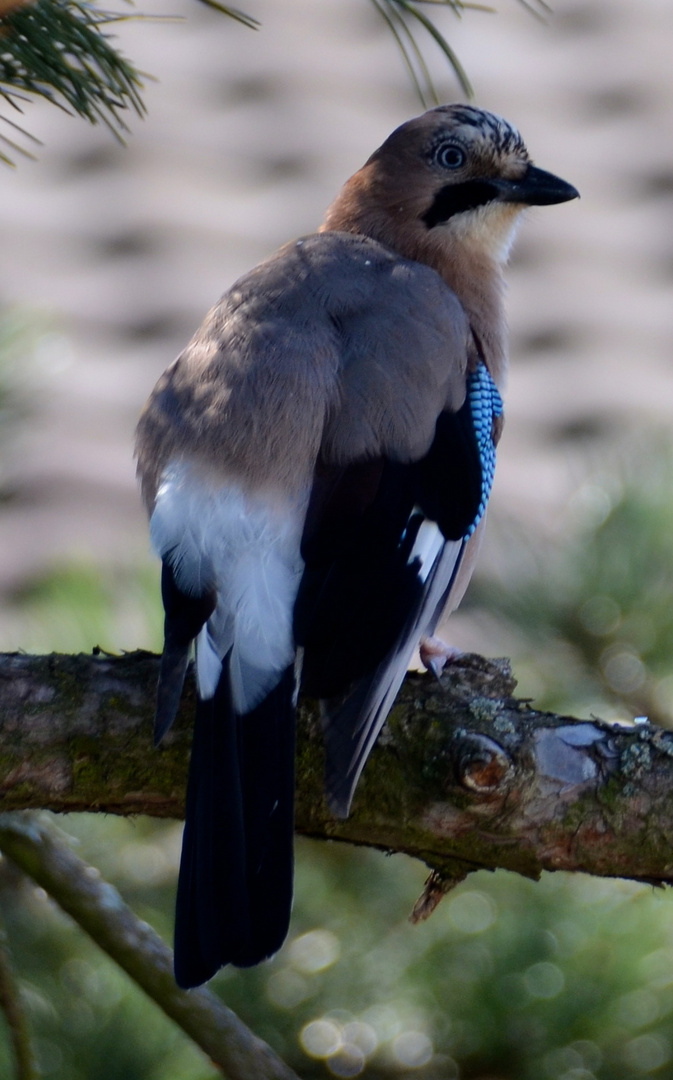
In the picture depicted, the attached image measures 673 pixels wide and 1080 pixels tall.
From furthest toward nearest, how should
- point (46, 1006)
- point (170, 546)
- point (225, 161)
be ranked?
1. point (225, 161)
2. point (46, 1006)
3. point (170, 546)

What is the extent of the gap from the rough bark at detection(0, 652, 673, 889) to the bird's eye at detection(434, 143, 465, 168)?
55.5 inches

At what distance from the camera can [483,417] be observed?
257cm

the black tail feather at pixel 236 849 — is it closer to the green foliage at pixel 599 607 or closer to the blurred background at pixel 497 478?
the blurred background at pixel 497 478

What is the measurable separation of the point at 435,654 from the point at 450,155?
1.21m

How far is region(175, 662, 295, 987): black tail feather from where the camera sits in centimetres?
202

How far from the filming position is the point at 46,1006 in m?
2.47

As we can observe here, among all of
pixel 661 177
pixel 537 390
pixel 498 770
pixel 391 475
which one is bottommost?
pixel 537 390

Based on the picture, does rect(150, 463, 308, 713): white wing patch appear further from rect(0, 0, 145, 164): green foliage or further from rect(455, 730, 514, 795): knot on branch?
rect(0, 0, 145, 164): green foliage

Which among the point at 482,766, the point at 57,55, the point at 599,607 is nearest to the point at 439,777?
the point at 482,766

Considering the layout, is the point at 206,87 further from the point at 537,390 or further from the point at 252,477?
the point at 252,477

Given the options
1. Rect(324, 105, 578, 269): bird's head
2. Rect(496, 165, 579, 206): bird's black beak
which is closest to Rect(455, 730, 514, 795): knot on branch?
Rect(324, 105, 578, 269): bird's head

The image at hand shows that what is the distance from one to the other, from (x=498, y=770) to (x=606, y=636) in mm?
567

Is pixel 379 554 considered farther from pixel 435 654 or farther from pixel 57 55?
pixel 57 55

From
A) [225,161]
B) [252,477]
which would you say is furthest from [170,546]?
[225,161]
